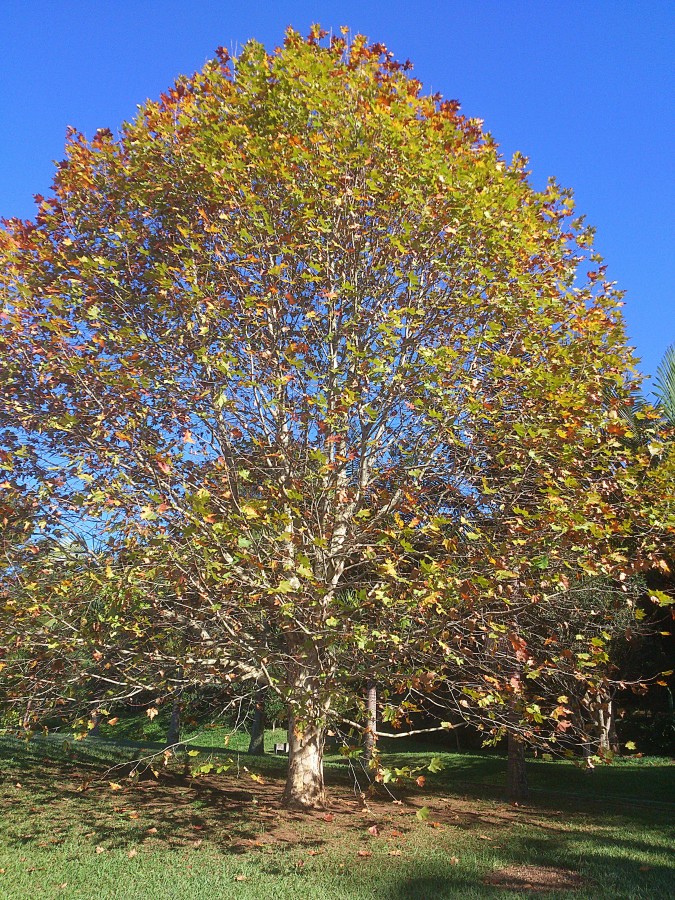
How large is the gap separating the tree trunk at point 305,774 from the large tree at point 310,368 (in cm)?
3

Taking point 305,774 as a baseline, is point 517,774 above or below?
below

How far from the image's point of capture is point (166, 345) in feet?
25.5

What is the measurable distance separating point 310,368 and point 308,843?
5656 millimetres

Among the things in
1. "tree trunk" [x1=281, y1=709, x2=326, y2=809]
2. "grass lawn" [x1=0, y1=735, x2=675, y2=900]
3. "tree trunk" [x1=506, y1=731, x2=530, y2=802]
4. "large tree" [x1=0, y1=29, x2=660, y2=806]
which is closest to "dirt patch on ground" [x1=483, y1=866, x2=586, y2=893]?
"grass lawn" [x1=0, y1=735, x2=675, y2=900]

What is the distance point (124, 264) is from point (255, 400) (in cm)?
291

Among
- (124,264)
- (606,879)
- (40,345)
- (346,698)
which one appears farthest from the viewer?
(124,264)

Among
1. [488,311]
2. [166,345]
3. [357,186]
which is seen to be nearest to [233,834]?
[166,345]

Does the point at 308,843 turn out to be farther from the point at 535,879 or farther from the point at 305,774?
the point at 535,879

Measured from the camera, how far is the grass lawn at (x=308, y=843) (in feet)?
17.2

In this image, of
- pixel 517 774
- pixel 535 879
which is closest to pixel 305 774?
pixel 535 879

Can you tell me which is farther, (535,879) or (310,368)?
(310,368)

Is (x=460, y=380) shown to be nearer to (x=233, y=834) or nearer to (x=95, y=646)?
(x=95, y=646)

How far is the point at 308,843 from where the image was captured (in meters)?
6.71

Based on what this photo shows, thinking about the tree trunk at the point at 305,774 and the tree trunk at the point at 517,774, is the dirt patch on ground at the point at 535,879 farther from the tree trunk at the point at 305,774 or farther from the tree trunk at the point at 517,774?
the tree trunk at the point at 517,774
